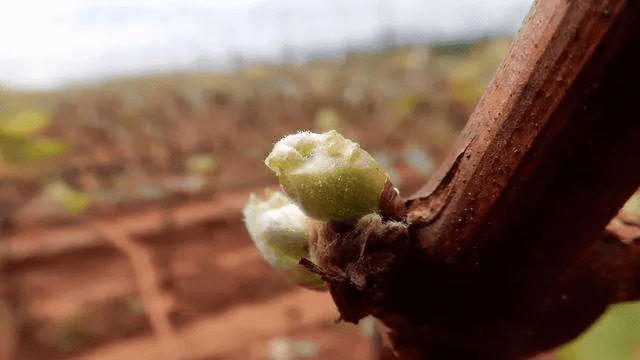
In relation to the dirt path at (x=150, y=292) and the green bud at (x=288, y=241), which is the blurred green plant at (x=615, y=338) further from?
the dirt path at (x=150, y=292)

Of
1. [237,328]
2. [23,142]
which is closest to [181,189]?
[237,328]

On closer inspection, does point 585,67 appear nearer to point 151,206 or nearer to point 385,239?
point 385,239

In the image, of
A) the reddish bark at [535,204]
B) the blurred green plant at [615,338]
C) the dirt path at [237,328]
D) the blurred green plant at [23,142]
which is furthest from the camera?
the dirt path at [237,328]

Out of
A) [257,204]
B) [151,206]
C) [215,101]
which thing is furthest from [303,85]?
[257,204]

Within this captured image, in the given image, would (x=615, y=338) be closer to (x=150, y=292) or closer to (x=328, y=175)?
(x=328, y=175)

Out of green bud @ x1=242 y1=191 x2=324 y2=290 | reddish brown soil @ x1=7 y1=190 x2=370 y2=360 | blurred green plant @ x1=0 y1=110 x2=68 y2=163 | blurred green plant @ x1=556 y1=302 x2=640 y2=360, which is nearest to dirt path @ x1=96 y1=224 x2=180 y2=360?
reddish brown soil @ x1=7 y1=190 x2=370 y2=360

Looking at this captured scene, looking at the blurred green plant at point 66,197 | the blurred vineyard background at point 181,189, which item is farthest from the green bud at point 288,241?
the blurred green plant at point 66,197
